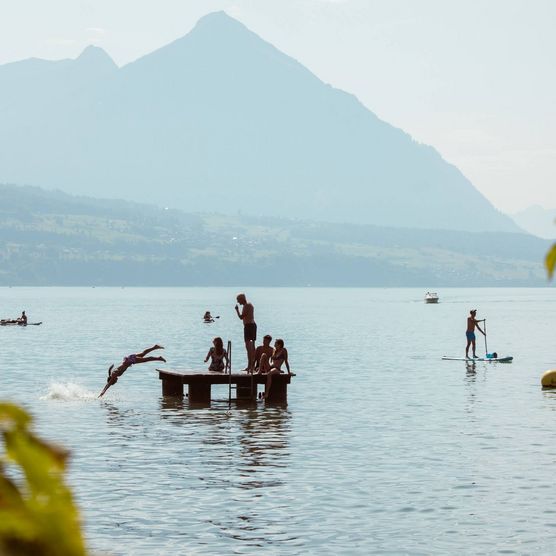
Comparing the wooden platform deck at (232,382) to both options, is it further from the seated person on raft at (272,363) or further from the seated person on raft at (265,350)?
the seated person on raft at (265,350)

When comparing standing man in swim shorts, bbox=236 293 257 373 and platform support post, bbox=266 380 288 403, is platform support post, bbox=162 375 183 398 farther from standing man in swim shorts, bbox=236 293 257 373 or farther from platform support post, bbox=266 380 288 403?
standing man in swim shorts, bbox=236 293 257 373

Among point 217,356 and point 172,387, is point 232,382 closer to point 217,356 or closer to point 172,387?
point 217,356

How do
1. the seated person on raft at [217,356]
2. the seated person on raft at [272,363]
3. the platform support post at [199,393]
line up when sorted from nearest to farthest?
1. the seated person on raft at [272,363]
2. the seated person on raft at [217,356]
3. the platform support post at [199,393]

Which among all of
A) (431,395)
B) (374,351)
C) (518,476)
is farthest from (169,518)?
(374,351)

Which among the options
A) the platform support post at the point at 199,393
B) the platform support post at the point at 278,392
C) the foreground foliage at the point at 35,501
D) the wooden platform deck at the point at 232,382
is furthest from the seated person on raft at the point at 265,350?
the foreground foliage at the point at 35,501

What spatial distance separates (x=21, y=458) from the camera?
2133 millimetres

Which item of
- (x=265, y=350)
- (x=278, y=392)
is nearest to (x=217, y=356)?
(x=265, y=350)

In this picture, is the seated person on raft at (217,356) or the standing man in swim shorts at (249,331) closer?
the standing man in swim shorts at (249,331)

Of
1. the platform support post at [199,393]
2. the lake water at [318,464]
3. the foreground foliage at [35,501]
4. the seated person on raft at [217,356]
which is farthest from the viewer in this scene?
the platform support post at [199,393]

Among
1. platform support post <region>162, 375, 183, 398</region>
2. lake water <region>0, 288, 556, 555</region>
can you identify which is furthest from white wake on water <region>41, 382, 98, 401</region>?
platform support post <region>162, 375, 183, 398</region>

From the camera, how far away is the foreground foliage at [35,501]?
6.75ft

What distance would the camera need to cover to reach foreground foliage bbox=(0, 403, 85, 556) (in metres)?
2.06

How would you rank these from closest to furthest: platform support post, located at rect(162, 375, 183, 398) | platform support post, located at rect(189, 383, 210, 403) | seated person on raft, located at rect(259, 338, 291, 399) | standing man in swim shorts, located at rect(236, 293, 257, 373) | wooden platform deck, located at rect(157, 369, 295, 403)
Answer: standing man in swim shorts, located at rect(236, 293, 257, 373) < seated person on raft, located at rect(259, 338, 291, 399) < wooden platform deck, located at rect(157, 369, 295, 403) < platform support post, located at rect(189, 383, 210, 403) < platform support post, located at rect(162, 375, 183, 398)

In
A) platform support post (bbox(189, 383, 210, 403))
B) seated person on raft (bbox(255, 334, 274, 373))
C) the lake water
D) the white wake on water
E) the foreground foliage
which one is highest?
the foreground foliage
